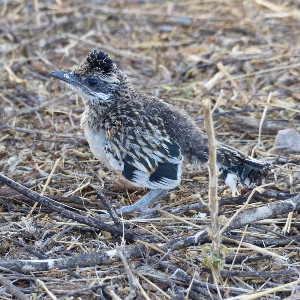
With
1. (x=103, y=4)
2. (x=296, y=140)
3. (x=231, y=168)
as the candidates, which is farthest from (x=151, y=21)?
(x=231, y=168)

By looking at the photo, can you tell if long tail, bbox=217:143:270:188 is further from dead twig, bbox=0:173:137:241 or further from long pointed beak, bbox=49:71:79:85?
long pointed beak, bbox=49:71:79:85

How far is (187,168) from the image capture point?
257 inches

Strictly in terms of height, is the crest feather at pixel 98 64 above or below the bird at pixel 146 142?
above

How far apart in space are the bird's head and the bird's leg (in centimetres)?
84

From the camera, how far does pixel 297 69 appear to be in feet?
28.0

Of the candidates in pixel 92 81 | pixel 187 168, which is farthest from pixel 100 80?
pixel 187 168

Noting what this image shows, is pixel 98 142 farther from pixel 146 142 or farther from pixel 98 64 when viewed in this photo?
pixel 98 64

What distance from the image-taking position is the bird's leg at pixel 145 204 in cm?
584

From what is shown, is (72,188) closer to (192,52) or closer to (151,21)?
(192,52)

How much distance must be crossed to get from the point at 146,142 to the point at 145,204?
1.66ft

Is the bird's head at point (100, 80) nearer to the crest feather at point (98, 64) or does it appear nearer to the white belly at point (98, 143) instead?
the crest feather at point (98, 64)

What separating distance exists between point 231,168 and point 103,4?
219 inches

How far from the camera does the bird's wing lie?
572cm

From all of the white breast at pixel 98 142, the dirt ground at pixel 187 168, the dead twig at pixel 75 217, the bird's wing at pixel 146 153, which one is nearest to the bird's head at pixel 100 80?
the white breast at pixel 98 142
